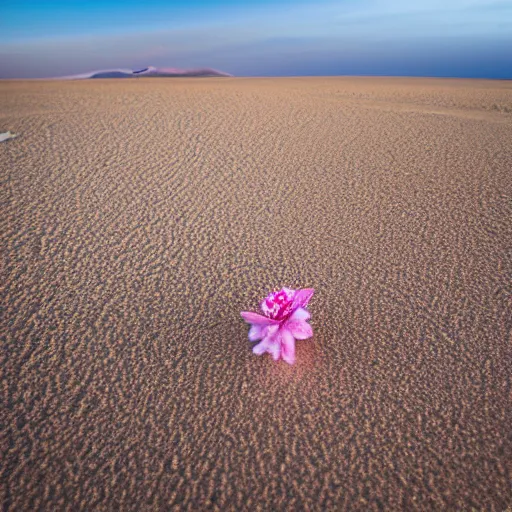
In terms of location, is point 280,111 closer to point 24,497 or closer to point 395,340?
point 395,340

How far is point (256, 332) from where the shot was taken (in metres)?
0.73

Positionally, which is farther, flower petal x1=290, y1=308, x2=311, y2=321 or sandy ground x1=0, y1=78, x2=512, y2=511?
flower petal x1=290, y1=308, x2=311, y2=321

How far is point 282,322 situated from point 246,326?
11 centimetres

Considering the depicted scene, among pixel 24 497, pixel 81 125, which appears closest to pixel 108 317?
pixel 24 497

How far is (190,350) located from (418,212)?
2.53 ft

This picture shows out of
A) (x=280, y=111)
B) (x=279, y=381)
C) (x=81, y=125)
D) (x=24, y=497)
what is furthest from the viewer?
Result: (x=280, y=111)

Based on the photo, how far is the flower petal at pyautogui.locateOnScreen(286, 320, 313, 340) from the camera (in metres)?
0.71

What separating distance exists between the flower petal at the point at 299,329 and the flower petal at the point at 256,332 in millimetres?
51

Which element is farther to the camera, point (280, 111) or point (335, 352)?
point (280, 111)

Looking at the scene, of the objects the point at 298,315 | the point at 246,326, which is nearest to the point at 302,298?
the point at 298,315

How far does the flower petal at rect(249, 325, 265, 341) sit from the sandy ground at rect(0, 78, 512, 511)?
0.03 metres

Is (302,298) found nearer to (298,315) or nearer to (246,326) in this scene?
(298,315)

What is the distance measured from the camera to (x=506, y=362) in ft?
2.33

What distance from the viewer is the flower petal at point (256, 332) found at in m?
0.72
